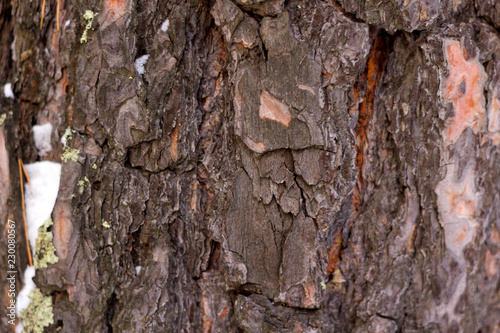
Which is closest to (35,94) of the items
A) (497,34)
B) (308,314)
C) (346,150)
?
(346,150)

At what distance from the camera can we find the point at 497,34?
1.25 meters

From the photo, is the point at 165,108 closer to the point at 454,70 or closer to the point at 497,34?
the point at 454,70

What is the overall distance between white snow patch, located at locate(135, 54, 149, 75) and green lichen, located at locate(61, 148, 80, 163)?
328mm

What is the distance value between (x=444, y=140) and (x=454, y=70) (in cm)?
22

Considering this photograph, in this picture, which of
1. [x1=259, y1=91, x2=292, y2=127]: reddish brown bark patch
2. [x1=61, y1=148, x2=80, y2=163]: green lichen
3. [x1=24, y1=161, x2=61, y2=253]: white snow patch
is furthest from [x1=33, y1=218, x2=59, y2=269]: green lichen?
[x1=259, y1=91, x2=292, y2=127]: reddish brown bark patch

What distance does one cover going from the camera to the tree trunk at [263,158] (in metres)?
1.18

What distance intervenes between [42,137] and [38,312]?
1.91ft

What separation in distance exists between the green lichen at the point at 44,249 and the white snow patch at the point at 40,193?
25 mm

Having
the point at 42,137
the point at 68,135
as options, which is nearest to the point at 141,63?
the point at 68,135

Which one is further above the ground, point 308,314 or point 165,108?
point 165,108

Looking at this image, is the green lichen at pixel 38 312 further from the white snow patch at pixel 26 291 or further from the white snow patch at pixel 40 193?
the white snow patch at pixel 40 193

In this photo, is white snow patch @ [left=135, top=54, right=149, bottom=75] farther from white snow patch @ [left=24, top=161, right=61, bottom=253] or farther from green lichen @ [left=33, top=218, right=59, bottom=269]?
green lichen @ [left=33, top=218, right=59, bottom=269]

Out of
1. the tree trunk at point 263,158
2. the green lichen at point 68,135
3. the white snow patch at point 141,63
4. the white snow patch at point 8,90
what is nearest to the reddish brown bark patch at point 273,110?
the tree trunk at point 263,158

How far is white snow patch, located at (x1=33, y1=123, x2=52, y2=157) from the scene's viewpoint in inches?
50.7
